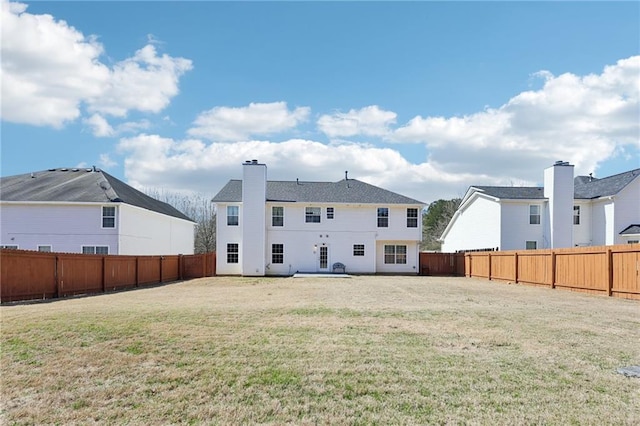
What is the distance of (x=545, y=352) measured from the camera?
271 inches

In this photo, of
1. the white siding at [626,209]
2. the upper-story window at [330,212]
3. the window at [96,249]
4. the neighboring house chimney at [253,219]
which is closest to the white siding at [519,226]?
the white siding at [626,209]

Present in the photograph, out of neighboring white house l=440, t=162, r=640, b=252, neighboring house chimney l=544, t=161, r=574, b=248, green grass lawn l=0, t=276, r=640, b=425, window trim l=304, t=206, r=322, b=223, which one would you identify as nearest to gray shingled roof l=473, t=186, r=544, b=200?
neighboring white house l=440, t=162, r=640, b=252

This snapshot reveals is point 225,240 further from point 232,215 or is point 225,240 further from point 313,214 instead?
point 313,214

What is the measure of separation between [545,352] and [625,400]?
6.35 feet

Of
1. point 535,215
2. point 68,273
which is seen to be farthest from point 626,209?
point 68,273

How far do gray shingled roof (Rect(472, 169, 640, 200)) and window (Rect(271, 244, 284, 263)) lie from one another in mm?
15500

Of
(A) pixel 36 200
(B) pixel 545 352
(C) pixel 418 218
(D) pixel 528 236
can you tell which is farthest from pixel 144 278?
(D) pixel 528 236

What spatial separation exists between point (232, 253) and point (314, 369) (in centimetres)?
2551

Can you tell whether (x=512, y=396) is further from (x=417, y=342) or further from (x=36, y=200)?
(x=36, y=200)

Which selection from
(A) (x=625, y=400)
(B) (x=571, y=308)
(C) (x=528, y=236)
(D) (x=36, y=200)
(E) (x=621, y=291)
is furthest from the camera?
(C) (x=528, y=236)

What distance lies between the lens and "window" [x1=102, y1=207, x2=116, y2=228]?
27344mm

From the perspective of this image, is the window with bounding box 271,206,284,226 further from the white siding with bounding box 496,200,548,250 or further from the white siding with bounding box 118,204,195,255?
the white siding with bounding box 496,200,548,250

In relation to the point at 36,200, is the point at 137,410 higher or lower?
lower

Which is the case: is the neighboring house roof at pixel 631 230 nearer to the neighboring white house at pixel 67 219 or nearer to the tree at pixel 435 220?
the neighboring white house at pixel 67 219
